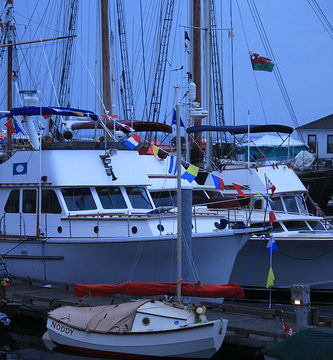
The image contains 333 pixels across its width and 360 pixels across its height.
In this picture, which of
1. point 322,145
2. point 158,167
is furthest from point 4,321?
point 322,145

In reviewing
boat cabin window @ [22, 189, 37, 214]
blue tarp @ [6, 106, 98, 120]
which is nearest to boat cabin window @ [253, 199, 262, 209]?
blue tarp @ [6, 106, 98, 120]

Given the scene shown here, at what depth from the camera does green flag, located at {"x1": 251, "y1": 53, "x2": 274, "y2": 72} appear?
2830 centimetres

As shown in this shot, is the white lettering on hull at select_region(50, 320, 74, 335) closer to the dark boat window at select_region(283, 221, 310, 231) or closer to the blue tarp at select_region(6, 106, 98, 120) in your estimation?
the blue tarp at select_region(6, 106, 98, 120)

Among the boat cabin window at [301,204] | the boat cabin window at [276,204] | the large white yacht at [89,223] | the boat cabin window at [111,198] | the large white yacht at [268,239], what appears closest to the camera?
the large white yacht at [89,223]

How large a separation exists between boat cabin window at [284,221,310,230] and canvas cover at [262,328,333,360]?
937cm

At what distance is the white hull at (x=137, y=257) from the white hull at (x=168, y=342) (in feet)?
10.8

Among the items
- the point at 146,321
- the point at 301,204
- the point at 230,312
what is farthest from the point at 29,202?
the point at 301,204

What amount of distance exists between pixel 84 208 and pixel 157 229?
6.83ft

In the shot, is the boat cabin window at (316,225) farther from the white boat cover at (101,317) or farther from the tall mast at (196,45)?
the white boat cover at (101,317)

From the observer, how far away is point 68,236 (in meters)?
18.1

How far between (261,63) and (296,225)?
8.67m

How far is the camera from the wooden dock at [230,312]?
14.6 meters

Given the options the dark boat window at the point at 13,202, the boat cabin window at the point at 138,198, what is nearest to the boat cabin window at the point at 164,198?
the boat cabin window at the point at 138,198

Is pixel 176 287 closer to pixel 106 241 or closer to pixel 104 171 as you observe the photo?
pixel 106 241
